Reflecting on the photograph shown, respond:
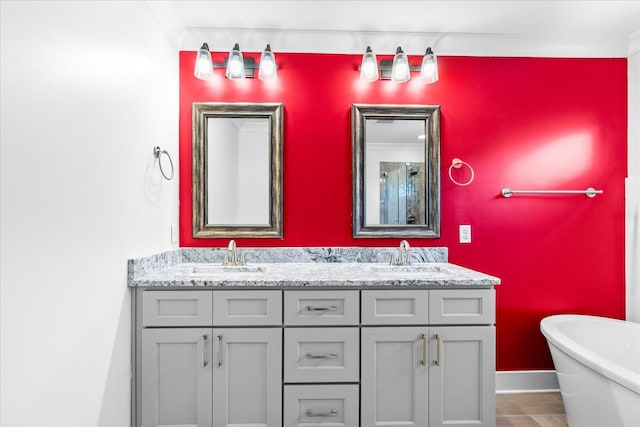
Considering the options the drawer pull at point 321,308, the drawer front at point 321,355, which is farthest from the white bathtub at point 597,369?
the drawer pull at point 321,308

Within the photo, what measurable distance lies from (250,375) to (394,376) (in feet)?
2.21

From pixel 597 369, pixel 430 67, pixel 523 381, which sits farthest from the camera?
pixel 523 381

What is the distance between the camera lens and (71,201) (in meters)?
1.33

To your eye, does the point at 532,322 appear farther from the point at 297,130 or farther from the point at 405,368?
the point at 297,130

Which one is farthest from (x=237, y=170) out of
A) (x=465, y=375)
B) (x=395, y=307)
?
(x=465, y=375)

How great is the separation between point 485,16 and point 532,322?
1935 mm

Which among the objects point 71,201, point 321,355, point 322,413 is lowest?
point 322,413

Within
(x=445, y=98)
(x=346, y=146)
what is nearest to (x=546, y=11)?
(x=445, y=98)

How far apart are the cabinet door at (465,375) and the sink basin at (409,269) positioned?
0.48 meters

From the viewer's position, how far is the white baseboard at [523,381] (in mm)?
2469

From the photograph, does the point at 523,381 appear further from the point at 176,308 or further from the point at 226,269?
the point at 176,308

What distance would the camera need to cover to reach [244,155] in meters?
2.41

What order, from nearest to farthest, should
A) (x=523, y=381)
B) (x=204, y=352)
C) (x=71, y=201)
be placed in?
(x=71, y=201)
(x=204, y=352)
(x=523, y=381)

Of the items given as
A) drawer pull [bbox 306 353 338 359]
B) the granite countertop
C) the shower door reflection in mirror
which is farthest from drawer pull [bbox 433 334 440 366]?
the shower door reflection in mirror
